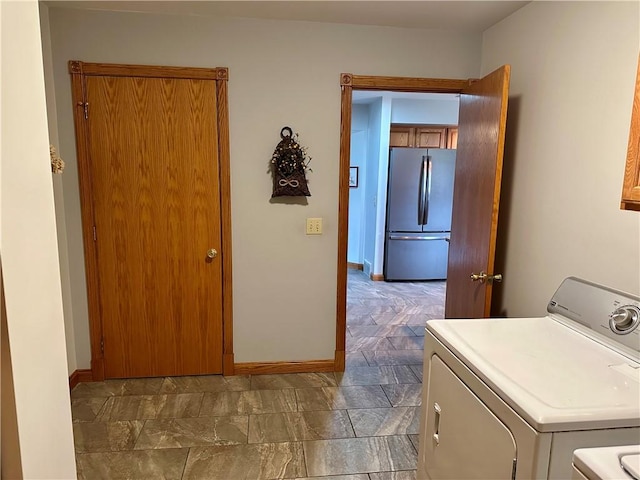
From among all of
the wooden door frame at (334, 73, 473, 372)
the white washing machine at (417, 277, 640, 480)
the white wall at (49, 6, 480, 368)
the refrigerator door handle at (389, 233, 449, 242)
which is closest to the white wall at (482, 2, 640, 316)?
the white washing machine at (417, 277, 640, 480)

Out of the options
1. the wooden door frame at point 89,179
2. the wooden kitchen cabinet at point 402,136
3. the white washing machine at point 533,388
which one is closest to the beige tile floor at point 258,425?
the wooden door frame at point 89,179

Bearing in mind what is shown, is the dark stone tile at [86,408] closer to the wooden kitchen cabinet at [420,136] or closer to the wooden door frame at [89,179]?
the wooden door frame at [89,179]

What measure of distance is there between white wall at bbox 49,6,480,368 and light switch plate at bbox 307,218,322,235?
4 cm

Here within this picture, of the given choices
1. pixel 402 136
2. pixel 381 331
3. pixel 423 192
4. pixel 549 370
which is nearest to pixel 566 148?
pixel 549 370

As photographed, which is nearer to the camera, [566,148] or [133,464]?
[566,148]

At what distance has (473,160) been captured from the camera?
2.51 metres

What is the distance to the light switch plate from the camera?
2.87 meters

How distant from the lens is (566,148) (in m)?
A: 1.98

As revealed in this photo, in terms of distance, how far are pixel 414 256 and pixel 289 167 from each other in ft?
11.1

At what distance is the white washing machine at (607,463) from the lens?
89 centimetres

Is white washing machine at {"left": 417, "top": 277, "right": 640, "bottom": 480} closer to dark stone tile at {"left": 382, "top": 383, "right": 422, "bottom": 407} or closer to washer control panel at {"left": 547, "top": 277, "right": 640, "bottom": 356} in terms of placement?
washer control panel at {"left": 547, "top": 277, "right": 640, "bottom": 356}

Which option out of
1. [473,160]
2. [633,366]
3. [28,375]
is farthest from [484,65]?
[28,375]

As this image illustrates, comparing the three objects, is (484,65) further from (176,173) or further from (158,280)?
(158,280)

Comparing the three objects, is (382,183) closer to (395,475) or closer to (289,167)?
(289,167)
